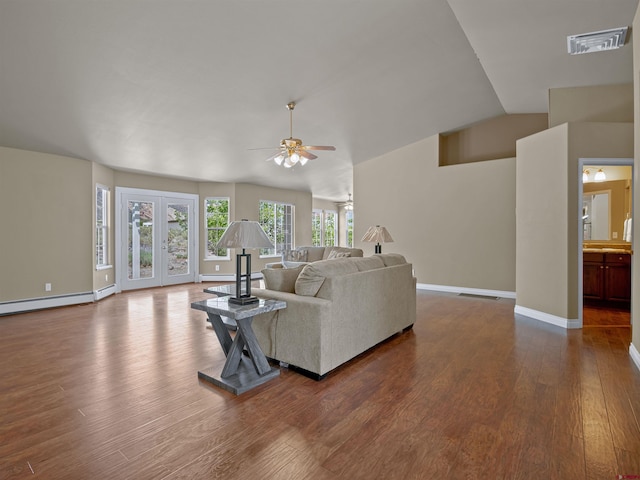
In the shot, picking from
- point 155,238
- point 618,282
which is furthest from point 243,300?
point 155,238

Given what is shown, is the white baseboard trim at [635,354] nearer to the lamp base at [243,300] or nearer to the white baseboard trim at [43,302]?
the lamp base at [243,300]

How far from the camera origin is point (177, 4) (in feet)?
9.59

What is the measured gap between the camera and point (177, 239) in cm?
816

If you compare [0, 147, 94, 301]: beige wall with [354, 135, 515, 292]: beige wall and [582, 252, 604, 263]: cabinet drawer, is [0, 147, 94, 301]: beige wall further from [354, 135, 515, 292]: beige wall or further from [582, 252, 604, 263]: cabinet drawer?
[582, 252, 604, 263]: cabinet drawer

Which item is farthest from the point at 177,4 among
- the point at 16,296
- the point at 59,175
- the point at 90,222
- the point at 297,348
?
the point at 16,296

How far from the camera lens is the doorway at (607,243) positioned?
5.07 meters

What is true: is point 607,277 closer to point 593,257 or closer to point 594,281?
point 594,281

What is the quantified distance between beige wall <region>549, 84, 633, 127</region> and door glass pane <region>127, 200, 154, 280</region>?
7734mm

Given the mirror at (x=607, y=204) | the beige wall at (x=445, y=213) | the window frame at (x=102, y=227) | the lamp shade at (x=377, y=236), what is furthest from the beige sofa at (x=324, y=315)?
the window frame at (x=102, y=227)

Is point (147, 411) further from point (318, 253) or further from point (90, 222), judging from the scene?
point (318, 253)

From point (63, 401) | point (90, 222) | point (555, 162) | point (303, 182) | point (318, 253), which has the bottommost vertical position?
point (63, 401)

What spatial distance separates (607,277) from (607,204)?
3.98ft

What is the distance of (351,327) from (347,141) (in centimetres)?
460

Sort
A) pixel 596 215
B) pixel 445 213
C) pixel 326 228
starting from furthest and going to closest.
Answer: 1. pixel 326 228
2. pixel 445 213
3. pixel 596 215
